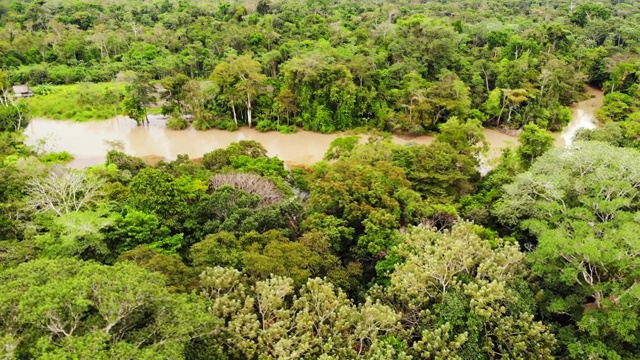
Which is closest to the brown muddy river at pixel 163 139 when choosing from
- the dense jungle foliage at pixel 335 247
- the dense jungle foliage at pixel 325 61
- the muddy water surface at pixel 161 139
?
the muddy water surface at pixel 161 139

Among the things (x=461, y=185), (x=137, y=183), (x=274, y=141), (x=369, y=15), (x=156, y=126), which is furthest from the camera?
(x=369, y=15)

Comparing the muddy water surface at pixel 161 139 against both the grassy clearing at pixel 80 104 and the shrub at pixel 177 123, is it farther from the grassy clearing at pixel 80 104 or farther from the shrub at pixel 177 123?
the grassy clearing at pixel 80 104

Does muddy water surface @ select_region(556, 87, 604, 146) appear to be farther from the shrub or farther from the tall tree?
the shrub

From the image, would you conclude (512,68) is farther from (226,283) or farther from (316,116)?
(226,283)

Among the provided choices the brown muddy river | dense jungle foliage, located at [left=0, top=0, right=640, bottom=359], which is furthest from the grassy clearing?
dense jungle foliage, located at [left=0, top=0, right=640, bottom=359]

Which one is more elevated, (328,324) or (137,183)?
(137,183)

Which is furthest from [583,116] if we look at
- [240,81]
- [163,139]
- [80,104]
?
[80,104]

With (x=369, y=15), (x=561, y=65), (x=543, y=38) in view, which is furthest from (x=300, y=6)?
(x=561, y=65)
